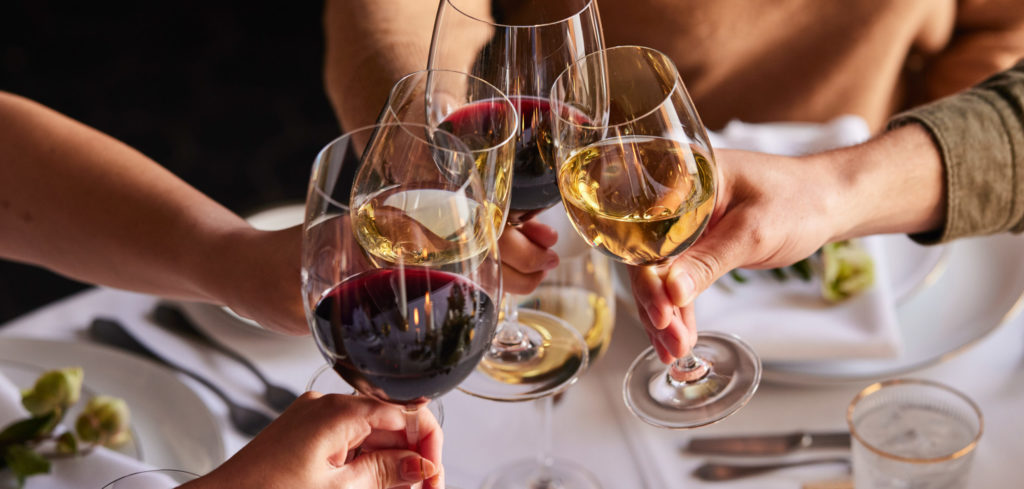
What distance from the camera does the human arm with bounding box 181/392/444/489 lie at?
2.45 feet

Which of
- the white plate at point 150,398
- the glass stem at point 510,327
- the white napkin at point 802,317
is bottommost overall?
the white napkin at point 802,317

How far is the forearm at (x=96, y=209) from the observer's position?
3.69ft

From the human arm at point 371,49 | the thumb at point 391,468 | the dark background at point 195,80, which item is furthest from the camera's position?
the dark background at point 195,80

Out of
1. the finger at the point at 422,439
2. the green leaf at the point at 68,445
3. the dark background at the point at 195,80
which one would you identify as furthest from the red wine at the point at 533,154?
the dark background at the point at 195,80

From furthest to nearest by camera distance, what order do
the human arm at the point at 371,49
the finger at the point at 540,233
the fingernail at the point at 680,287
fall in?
1. the human arm at the point at 371,49
2. the finger at the point at 540,233
3. the fingernail at the point at 680,287

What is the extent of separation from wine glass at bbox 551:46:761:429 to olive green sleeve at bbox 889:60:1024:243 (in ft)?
1.70

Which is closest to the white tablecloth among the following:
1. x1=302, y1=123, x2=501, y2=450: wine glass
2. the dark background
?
x1=302, y1=123, x2=501, y2=450: wine glass

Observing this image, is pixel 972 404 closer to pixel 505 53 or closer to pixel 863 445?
pixel 863 445

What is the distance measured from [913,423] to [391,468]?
585 mm

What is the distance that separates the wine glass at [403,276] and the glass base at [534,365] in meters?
0.23

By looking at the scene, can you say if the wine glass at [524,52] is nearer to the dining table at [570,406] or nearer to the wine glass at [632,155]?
the wine glass at [632,155]

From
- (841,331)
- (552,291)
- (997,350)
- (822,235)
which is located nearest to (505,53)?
(552,291)

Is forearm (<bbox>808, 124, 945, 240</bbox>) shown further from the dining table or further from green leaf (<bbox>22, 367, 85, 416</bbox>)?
green leaf (<bbox>22, 367, 85, 416</bbox>)

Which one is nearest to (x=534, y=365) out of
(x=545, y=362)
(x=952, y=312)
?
(x=545, y=362)
